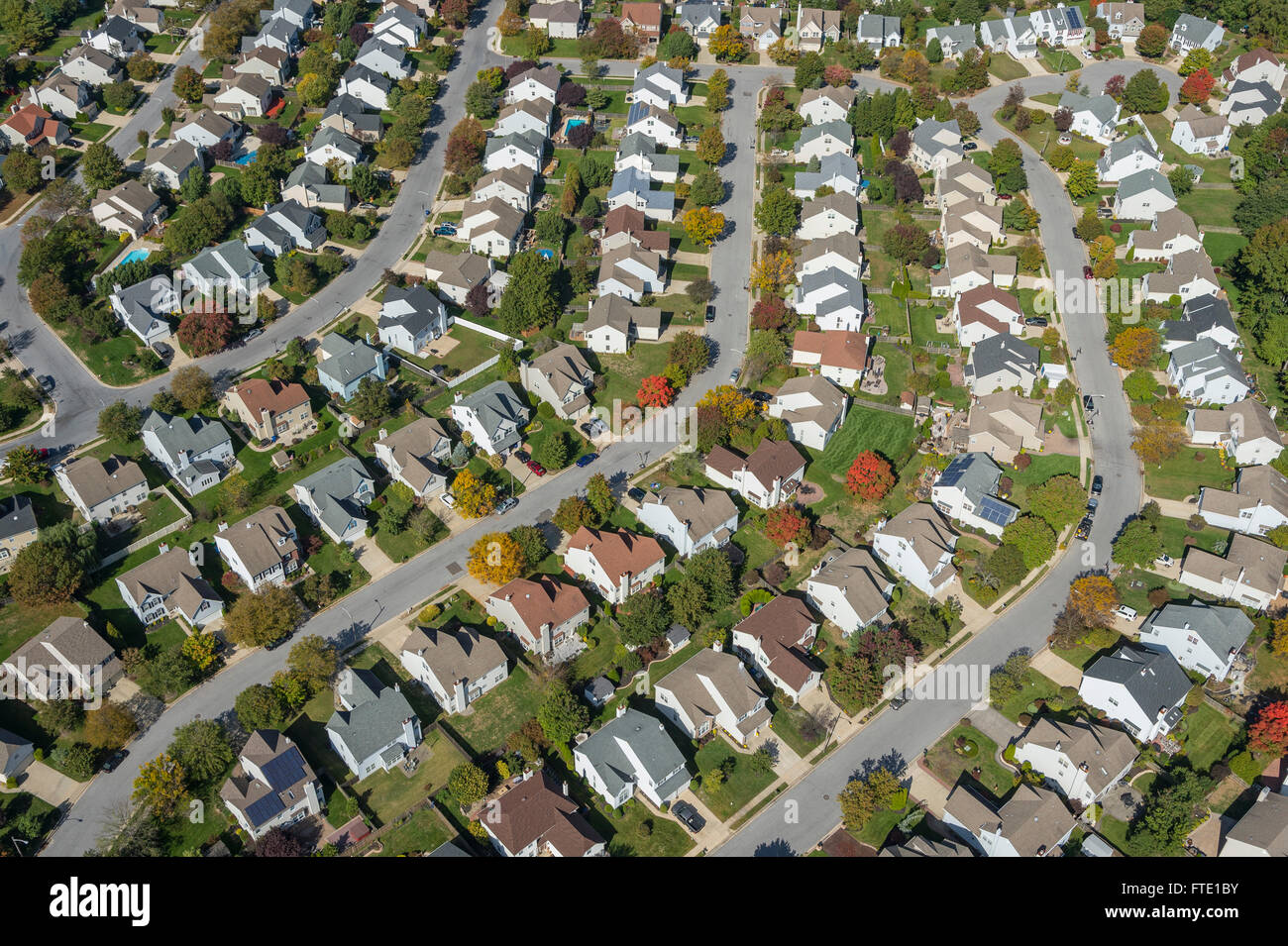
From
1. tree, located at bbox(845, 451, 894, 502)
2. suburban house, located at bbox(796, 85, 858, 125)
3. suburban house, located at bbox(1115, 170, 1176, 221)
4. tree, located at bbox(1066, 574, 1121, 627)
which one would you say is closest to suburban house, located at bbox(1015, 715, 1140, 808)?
tree, located at bbox(1066, 574, 1121, 627)

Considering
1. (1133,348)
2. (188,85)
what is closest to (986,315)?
(1133,348)

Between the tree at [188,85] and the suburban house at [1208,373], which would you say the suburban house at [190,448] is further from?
the suburban house at [1208,373]

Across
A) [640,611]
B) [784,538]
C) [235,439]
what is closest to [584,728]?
[640,611]

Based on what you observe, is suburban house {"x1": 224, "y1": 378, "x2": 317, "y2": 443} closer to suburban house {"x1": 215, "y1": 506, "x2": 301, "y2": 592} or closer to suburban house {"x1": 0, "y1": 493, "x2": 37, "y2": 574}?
suburban house {"x1": 215, "y1": 506, "x2": 301, "y2": 592}

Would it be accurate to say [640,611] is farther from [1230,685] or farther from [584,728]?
[1230,685]

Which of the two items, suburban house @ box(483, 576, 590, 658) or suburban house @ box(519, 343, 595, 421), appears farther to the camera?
suburban house @ box(519, 343, 595, 421)
